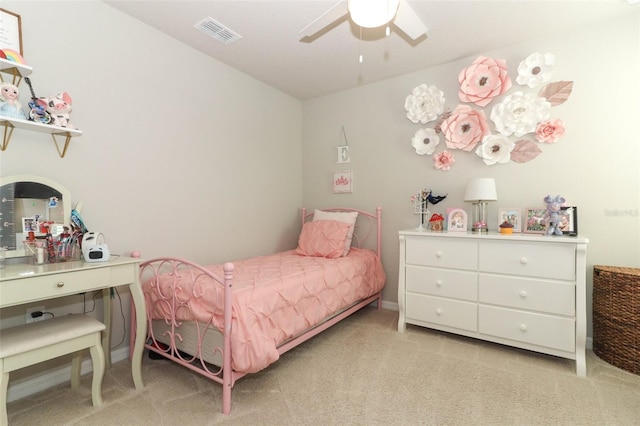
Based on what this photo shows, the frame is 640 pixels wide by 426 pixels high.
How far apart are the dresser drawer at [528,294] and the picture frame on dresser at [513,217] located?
1.82 ft

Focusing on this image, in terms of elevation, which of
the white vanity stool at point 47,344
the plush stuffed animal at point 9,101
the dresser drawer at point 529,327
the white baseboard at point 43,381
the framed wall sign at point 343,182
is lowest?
the white baseboard at point 43,381

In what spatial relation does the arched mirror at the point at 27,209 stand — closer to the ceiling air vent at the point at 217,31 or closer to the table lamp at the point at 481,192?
the ceiling air vent at the point at 217,31

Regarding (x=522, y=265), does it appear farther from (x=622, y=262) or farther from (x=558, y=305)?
(x=622, y=262)

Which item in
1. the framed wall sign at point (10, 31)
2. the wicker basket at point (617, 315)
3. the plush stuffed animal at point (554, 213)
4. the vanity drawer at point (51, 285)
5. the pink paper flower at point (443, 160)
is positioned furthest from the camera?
the pink paper flower at point (443, 160)

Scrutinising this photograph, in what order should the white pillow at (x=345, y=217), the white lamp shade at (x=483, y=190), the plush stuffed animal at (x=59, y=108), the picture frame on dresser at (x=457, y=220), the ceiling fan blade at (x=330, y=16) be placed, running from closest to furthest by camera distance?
the ceiling fan blade at (x=330, y=16) < the plush stuffed animal at (x=59, y=108) < the white lamp shade at (x=483, y=190) < the picture frame on dresser at (x=457, y=220) < the white pillow at (x=345, y=217)

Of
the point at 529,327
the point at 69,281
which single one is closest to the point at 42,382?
the point at 69,281

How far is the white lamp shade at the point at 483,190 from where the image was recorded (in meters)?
2.56

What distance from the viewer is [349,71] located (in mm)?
3170

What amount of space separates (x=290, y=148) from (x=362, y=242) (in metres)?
1.46

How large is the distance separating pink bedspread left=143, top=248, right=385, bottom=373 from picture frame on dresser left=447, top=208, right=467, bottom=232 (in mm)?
883

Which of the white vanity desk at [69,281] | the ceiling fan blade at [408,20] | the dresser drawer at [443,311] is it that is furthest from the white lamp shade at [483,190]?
the white vanity desk at [69,281]

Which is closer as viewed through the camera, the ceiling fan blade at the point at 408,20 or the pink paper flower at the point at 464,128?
the ceiling fan blade at the point at 408,20

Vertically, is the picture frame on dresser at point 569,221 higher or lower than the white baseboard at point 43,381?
higher

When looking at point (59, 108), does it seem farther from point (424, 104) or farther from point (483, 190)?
point (483, 190)
